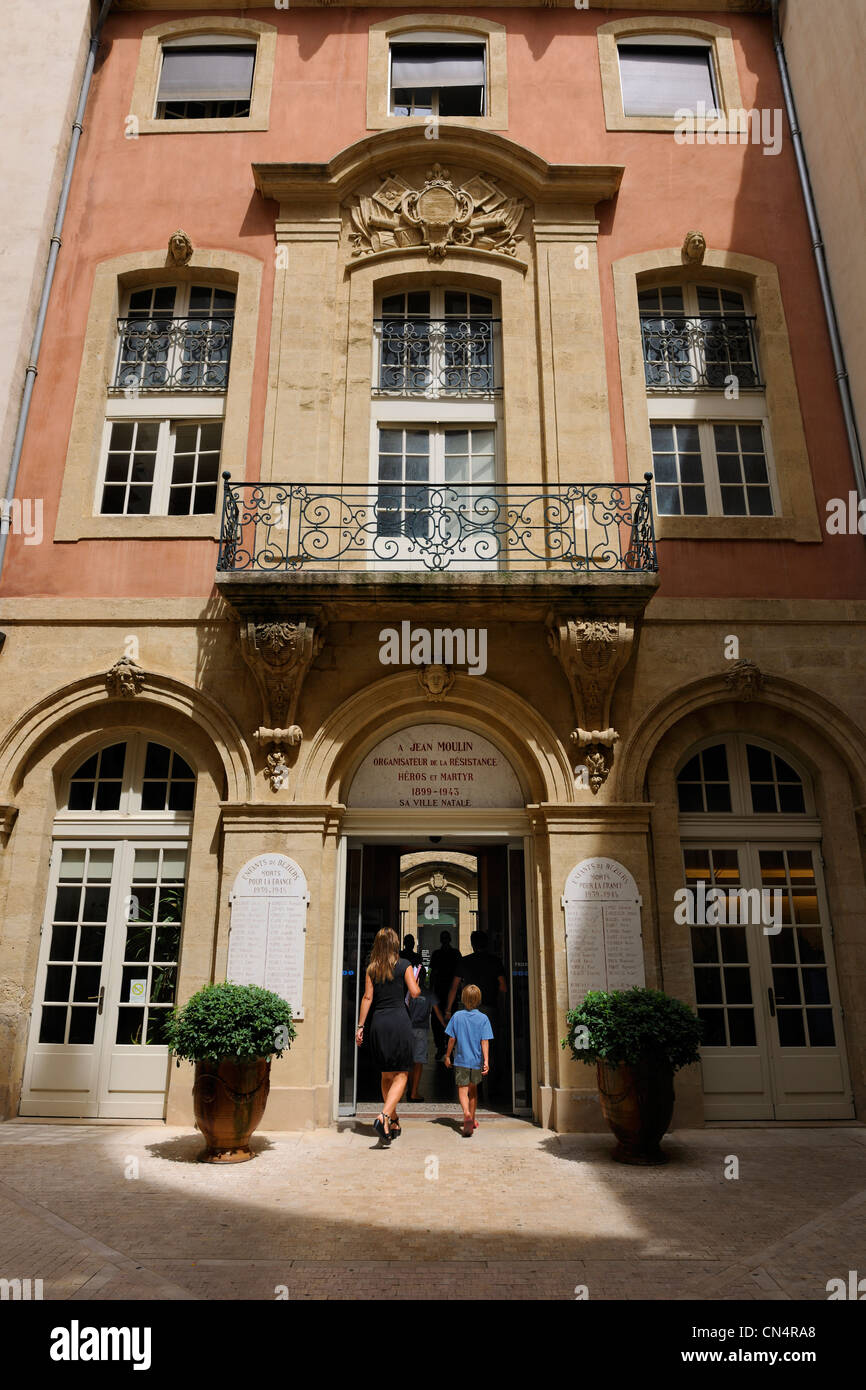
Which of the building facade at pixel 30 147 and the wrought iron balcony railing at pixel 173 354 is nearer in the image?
the building facade at pixel 30 147

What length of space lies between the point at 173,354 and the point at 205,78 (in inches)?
181

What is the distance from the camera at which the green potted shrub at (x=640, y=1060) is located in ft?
23.7

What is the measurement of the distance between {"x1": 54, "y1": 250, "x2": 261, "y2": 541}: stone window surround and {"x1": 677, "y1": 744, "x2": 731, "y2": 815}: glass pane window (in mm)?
5838

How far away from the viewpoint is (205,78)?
12.6 m

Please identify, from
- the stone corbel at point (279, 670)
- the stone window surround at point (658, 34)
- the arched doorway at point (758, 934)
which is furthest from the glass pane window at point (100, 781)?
the stone window surround at point (658, 34)

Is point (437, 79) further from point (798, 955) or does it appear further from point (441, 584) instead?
point (798, 955)

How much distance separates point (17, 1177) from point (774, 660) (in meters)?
8.35

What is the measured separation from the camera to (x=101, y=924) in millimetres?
9367

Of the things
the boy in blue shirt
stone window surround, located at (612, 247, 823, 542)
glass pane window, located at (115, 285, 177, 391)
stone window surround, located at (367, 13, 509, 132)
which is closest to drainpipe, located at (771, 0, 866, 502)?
stone window surround, located at (612, 247, 823, 542)

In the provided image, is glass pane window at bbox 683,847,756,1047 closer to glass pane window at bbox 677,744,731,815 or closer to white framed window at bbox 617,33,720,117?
glass pane window at bbox 677,744,731,815

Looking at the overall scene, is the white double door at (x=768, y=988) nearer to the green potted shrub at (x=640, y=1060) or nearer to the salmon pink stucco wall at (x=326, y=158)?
the green potted shrub at (x=640, y=1060)

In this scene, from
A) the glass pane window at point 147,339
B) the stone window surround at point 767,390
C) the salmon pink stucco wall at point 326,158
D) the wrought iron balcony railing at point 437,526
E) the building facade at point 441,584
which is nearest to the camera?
the building facade at point 441,584

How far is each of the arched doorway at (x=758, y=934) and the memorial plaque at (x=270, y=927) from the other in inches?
151
